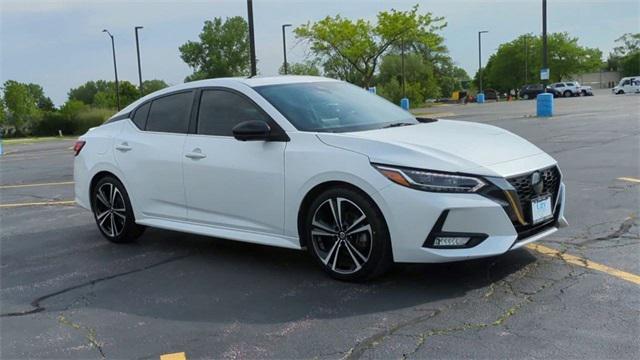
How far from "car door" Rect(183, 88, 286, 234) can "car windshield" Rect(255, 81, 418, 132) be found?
200 millimetres

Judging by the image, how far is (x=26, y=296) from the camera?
4832 mm

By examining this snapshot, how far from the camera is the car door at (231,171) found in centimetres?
489

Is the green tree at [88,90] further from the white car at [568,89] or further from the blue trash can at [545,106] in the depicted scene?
the blue trash can at [545,106]

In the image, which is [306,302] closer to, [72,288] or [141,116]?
[72,288]

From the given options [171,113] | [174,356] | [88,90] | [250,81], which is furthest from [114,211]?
[88,90]

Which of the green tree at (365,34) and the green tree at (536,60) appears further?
the green tree at (536,60)

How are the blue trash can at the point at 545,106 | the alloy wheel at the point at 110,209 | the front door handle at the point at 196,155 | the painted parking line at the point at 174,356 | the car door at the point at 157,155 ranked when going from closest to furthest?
the painted parking line at the point at 174,356 < the front door handle at the point at 196,155 < the car door at the point at 157,155 < the alloy wheel at the point at 110,209 < the blue trash can at the point at 545,106

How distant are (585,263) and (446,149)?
4.86ft

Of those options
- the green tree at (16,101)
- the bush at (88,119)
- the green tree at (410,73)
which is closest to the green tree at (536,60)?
the green tree at (410,73)

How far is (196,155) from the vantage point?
17.7 feet

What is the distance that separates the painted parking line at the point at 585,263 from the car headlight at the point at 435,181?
4.17 ft

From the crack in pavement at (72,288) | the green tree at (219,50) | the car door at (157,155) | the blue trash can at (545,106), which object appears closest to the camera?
the crack in pavement at (72,288)

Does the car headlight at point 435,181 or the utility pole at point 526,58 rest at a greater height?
the utility pole at point 526,58

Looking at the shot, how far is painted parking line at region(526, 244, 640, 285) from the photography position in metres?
4.39
